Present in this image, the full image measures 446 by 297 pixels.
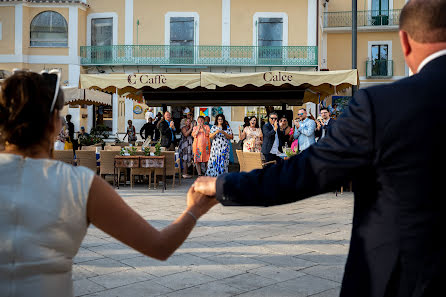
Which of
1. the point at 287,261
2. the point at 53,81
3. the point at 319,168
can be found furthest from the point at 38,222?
the point at 287,261

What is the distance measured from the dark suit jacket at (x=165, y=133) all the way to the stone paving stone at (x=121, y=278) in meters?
10.0

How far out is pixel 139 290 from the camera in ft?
15.3

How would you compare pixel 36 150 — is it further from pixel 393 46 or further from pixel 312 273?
pixel 393 46

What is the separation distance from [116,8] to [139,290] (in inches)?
888

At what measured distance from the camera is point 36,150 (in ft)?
5.69

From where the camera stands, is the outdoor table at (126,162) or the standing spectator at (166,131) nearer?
the outdoor table at (126,162)

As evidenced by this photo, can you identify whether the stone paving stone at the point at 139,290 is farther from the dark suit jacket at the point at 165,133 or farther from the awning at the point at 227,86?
the dark suit jacket at the point at 165,133

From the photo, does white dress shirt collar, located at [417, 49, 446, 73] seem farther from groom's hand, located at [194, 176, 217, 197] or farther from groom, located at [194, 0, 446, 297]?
groom's hand, located at [194, 176, 217, 197]

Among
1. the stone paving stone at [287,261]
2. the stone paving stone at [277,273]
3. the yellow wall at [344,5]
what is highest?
the yellow wall at [344,5]

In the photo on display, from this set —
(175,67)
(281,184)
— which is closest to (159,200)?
(281,184)

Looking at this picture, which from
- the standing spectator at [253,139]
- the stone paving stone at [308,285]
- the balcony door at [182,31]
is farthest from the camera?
the balcony door at [182,31]

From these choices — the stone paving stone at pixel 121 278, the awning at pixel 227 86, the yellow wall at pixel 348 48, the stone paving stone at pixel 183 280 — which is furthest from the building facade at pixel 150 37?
the stone paving stone at pixel 183 280

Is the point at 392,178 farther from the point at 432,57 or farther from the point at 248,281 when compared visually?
the point at 248,281

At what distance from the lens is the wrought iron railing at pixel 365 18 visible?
32219 mm
